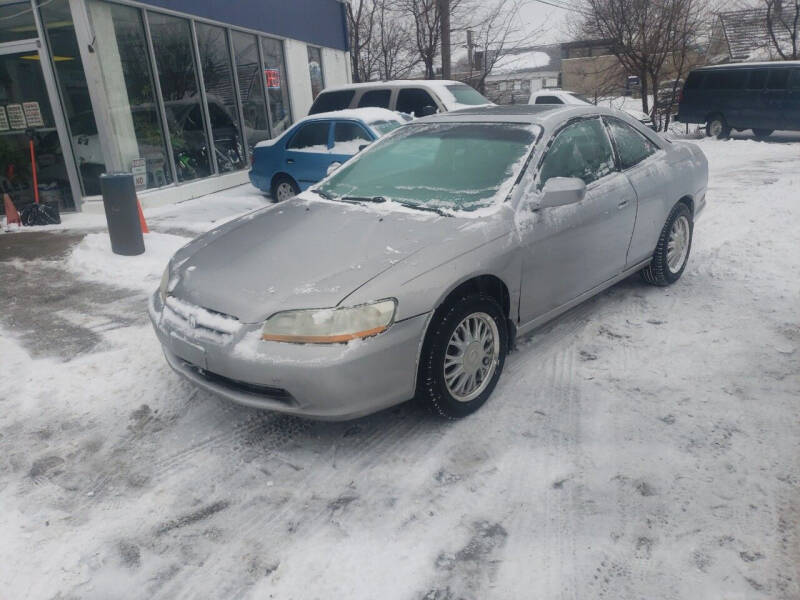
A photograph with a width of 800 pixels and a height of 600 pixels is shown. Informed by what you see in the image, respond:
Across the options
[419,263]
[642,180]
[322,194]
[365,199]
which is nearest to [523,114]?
[642,180]

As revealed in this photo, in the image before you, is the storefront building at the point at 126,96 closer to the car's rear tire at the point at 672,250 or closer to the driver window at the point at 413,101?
the driver window at the point at 413,101

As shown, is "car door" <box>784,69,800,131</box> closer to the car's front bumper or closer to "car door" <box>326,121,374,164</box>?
"car door" <box>326,121,374,164</box>

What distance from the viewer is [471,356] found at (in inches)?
132

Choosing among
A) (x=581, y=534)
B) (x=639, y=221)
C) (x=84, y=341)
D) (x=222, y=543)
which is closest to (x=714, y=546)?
(x=581, y=534)

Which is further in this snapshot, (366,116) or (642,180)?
(366,116)

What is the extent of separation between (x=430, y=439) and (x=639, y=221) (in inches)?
97.6

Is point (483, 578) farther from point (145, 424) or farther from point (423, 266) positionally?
point (145, 424)

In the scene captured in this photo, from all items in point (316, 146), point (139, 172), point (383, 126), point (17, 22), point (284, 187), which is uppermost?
point (17, 22)

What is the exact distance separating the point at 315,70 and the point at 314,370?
14.5 metres

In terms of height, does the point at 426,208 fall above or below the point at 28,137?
below

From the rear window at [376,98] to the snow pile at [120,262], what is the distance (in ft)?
17.4

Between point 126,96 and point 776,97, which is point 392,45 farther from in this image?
point 126,96

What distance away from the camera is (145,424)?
3.46m

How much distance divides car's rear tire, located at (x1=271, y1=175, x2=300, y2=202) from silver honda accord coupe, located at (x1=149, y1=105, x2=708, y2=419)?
196 inches
